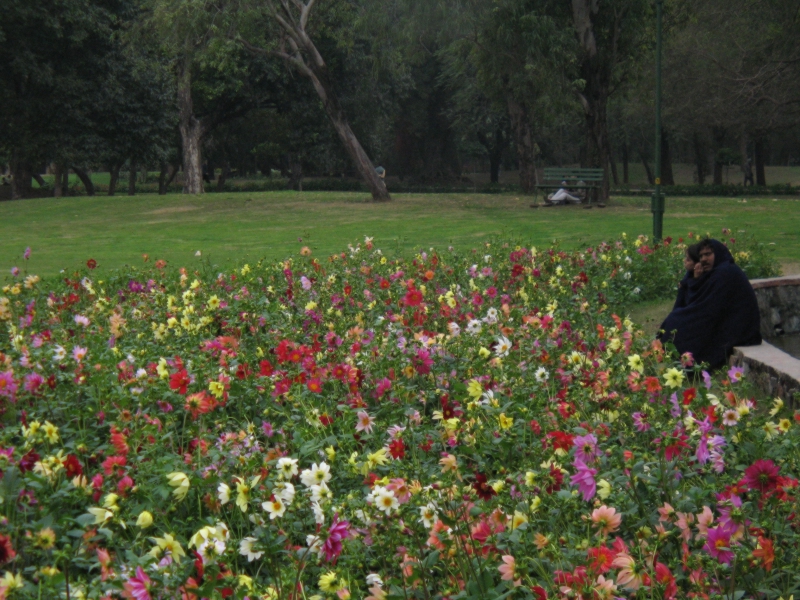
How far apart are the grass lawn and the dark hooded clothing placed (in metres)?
4.41

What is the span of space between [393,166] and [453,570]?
52236mm

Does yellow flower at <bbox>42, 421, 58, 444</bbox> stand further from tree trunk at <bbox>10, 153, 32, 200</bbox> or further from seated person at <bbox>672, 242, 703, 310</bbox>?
tree trunk at <bbox>10, 153, 32, 200</bbox>

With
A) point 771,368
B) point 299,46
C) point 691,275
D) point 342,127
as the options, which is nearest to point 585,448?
point 771,368

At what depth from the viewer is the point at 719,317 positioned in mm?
6754

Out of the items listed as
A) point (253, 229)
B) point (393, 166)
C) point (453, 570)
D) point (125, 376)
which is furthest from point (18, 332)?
point (393, 166)

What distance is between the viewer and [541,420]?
3.83m

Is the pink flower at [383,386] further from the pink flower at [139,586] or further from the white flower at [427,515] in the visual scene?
the pink flower at [139,586]

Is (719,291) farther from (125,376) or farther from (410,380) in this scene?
(125,376)

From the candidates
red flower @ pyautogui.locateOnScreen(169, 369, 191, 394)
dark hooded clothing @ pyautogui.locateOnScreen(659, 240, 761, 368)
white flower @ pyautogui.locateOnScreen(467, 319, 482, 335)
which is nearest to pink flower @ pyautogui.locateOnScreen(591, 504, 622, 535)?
red flower @ pyautogui.locateOnScreen(169, 369, 191, 394)

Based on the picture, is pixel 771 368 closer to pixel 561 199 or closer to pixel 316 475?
pixel 316 475

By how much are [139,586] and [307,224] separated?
17.2 meters

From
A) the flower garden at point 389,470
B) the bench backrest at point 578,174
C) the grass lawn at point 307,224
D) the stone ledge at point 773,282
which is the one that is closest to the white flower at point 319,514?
the flower garden at point 389,470

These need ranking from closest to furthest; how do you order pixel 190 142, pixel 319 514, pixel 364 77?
pixel 319 514, pixel 190 142, pixel 364 77

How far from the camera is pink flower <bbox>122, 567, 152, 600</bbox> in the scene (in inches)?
90.9
